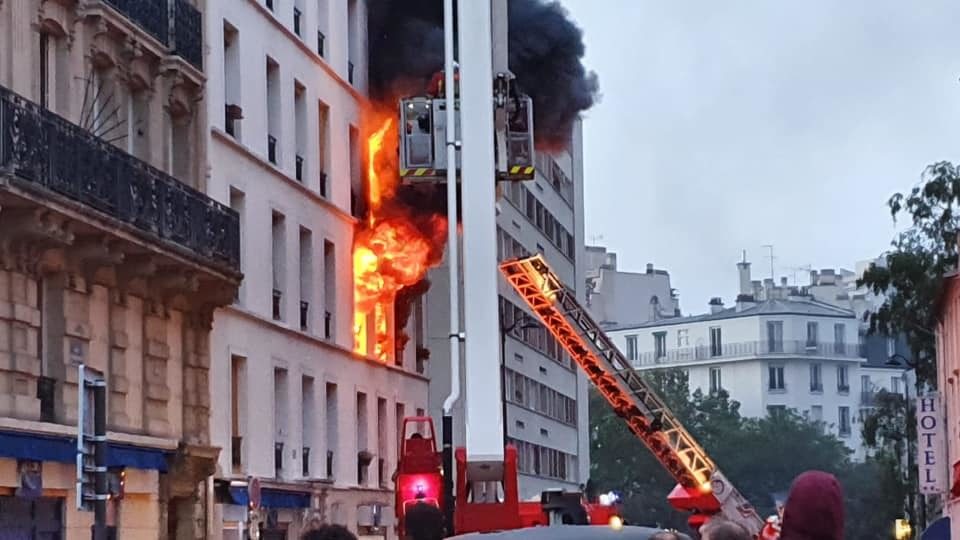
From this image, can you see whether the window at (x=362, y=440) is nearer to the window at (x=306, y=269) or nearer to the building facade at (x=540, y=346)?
the window at (x=306, y=269)

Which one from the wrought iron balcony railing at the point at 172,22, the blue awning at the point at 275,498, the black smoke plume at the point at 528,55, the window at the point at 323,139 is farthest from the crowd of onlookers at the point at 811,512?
the black smoke plume at the point at 528,55

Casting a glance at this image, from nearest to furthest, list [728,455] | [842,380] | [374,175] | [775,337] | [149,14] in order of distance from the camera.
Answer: [149,14] < [374,175] < [728,455] < [775,337] < [842,380]

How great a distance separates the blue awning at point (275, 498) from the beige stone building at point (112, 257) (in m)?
1.23

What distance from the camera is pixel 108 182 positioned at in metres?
27.5

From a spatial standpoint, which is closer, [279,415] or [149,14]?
[149,14]

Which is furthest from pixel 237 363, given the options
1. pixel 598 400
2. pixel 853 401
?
pixel 853 401

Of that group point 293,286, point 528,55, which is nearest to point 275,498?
point 293,286

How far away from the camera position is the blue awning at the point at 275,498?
3388cm

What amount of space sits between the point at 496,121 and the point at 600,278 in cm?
9937

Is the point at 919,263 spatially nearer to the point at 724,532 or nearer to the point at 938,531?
the point at 938,531

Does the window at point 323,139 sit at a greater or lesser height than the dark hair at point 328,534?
greater

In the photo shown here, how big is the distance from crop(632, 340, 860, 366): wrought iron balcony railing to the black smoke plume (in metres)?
82.5

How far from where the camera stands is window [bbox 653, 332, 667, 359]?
13075cm

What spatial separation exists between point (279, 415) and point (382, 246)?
7315mm
